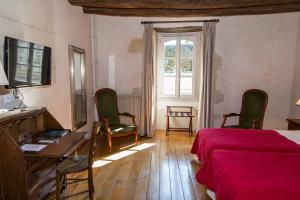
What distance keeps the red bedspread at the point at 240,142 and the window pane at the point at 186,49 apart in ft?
7.96

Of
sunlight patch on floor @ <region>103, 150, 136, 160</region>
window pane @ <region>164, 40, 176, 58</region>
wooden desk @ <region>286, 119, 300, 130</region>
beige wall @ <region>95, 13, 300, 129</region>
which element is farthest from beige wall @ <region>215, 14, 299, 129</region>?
sunlight patch on floor @ <region>103, 150, 136, 160</region>

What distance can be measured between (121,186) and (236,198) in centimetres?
161

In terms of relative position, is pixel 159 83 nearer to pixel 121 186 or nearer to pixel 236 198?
pixel 121 186

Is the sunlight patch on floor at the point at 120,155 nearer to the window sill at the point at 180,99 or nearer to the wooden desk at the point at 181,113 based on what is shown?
the wooden desk at the point at 181,113

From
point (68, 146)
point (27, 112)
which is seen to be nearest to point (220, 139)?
point (68, 146)

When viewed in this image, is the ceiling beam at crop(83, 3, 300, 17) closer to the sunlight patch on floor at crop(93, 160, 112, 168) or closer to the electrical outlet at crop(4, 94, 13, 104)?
the electrical outlet at crop(4, 94, 13, 104)

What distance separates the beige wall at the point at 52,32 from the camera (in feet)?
7.49

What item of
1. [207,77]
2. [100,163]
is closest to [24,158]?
[100,163]

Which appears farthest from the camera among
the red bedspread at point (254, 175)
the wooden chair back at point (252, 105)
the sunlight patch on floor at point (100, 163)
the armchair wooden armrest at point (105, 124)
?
the wooden chair back at point (252, 105)

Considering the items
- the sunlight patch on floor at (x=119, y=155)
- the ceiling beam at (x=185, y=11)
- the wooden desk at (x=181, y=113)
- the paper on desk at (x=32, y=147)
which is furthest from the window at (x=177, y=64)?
the paper on desk at (x=32, y=147)

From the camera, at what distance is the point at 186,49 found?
5.04 m

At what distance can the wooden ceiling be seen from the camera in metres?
3.53

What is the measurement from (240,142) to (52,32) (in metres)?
2.86

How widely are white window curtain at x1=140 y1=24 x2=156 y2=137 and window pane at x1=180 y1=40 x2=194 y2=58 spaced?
2.50 ft
